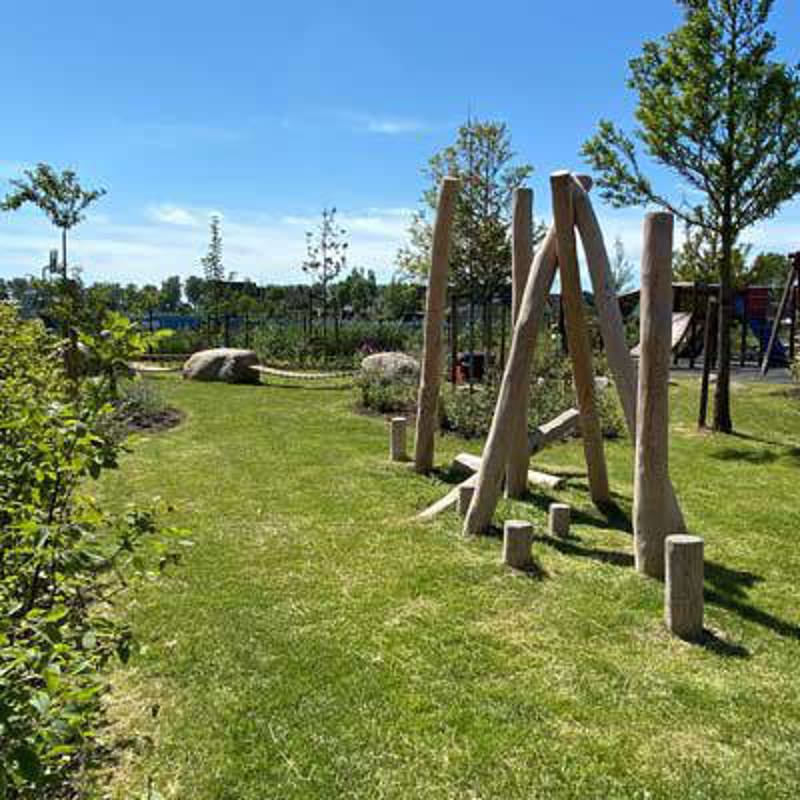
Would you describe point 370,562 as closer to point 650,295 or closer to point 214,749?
point 214,749

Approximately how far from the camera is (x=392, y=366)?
44.3 ft

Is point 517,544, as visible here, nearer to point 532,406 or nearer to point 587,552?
point 587,552

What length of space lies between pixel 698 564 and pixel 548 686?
107 centimetres

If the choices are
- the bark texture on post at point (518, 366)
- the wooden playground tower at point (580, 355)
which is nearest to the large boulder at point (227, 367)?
the wooden playground tower at point (580, 355)

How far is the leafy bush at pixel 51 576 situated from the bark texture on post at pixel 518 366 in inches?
124

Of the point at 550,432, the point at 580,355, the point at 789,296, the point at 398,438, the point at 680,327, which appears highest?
the point at 789,296

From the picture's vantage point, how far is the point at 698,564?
3688mm

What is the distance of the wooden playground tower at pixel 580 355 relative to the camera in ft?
14.3

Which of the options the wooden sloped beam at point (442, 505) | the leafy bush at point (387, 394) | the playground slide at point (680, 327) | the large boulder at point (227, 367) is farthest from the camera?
the playground slide at point (680, 327)

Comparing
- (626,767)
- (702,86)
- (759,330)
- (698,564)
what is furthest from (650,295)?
(759,330)

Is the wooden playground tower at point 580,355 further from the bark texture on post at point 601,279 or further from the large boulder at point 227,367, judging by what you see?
the large boulder at point 227,367

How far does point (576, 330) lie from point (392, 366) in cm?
809

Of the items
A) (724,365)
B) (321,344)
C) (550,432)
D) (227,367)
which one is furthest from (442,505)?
(321,344)

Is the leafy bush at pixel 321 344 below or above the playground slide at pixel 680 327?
below
